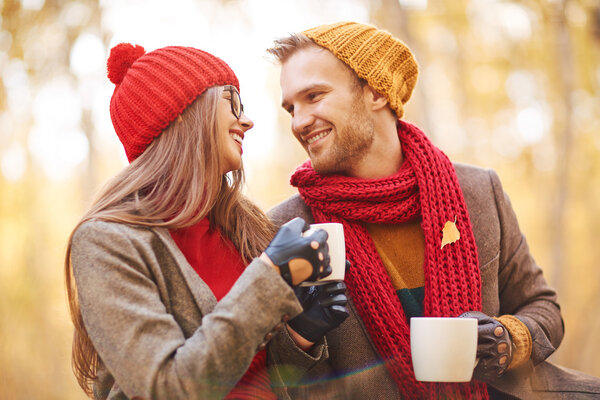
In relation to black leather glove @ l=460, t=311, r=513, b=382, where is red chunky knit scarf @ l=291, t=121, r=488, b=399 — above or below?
above

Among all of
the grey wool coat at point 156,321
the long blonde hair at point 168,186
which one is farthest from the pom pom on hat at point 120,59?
the grey wool coat at point 156,321

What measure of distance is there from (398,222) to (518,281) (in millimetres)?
608

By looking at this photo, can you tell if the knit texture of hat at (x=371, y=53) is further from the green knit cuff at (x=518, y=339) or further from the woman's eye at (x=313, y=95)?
the green knit cuff at (x=518, y=339)

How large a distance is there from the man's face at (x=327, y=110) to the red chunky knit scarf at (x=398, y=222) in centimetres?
11

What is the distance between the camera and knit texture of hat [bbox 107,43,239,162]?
180cm

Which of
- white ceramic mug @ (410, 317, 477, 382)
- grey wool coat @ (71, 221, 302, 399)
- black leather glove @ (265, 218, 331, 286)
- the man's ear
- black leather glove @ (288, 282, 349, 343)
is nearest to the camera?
grey wool coat @ (71, 221, 302, 399)

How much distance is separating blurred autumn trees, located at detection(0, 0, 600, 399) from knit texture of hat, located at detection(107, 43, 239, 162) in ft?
9.53

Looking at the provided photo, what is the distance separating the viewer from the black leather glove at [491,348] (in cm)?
188

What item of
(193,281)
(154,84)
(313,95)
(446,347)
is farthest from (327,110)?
(446,347)

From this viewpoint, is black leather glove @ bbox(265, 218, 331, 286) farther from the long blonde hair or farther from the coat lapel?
the long blonde hair

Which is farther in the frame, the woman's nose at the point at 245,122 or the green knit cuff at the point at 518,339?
the green knit cuff at the point at 518,339

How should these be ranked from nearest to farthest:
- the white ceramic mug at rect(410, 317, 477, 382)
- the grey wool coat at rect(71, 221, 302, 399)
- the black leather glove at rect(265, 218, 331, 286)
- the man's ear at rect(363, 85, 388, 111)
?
the grey wool coat at rect(71, 221, 302, 399), the black leather glove at rect(265, 218, 331, 286), the white ceramic mug at rect(410, 317, 477, 382), the man's ear at rect(363, 85, 388, 111)

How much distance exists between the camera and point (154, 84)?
1.81m

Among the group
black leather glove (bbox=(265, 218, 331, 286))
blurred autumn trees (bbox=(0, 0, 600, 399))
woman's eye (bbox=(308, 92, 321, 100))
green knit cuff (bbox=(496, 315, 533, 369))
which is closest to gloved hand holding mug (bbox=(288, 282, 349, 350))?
black leather glove (bbox=(265, 218, 331, 286))
